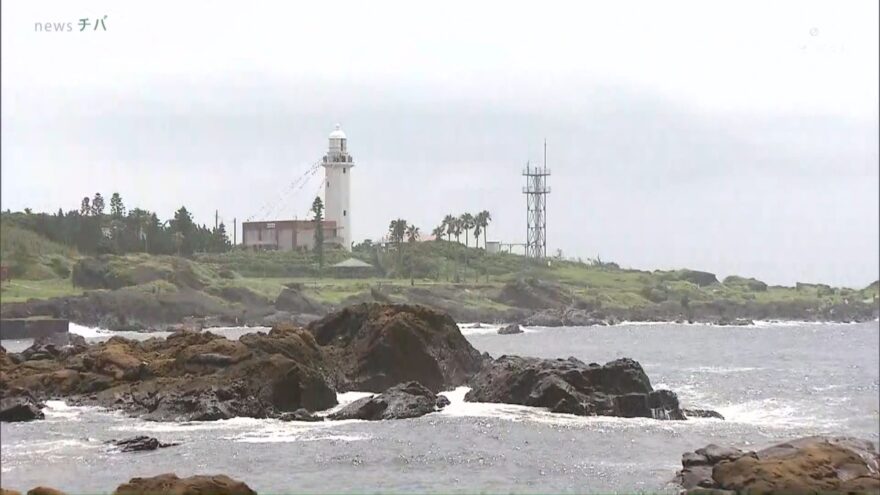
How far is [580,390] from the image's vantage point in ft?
121

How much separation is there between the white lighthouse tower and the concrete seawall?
4084 cm

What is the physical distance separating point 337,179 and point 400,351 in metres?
79.5

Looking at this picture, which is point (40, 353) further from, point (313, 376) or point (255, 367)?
point (313, 376)

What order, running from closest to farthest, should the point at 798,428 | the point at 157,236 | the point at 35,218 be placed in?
1. the point at 798,428
2. the point at 35,218
3. the point at 157,236

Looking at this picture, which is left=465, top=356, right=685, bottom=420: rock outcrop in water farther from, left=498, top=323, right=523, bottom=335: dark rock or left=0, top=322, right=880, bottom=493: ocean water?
left=498, top=323, right=523, bottom=335: dark rock

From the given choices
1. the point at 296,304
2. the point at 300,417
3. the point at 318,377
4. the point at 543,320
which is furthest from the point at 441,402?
the point at 543,320

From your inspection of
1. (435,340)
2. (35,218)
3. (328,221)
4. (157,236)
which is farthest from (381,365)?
(328,221)

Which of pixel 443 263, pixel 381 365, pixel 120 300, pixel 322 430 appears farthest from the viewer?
pixel 443 263

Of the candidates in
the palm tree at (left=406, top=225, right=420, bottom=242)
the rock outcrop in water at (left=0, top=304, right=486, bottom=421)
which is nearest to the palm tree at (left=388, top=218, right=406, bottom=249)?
the palm tree at (left=406, top=225, right=420, bottom=242)

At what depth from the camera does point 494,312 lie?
11719 centimetres

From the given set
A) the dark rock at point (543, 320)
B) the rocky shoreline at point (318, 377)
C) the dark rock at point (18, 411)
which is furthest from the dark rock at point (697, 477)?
the dark rock at point (543, 320)

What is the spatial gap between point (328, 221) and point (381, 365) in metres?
81.8

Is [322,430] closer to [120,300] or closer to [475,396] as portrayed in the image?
[475,396]

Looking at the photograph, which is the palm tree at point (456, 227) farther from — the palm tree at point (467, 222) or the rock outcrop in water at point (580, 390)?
the rock outcrop in water at point (580, 390)
